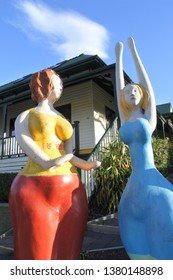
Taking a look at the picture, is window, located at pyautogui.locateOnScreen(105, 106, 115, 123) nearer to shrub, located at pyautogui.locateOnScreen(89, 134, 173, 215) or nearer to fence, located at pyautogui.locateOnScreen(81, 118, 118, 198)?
fence, located at pyautogui.locateOnScreen(81, 118, 118, 198)

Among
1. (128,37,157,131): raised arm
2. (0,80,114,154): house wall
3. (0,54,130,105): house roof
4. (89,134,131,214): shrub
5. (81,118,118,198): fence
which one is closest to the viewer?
(128,37,157,131): raised arm

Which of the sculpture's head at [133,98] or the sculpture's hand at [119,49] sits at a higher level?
the sculpture's hand at [119,49]

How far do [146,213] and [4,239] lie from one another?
13.6 ft

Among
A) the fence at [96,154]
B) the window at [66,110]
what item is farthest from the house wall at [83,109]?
the fence at [96,154]

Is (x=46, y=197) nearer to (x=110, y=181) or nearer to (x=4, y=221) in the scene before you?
(x=110, y=181)

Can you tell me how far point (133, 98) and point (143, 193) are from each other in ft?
3.06

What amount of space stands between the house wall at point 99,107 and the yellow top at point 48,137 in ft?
27.1

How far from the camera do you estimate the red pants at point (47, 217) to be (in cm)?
213

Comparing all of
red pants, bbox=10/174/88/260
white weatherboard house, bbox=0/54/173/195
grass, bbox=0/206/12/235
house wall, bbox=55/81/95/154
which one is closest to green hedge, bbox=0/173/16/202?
white weatherboard house, bbox=0/54/173/195

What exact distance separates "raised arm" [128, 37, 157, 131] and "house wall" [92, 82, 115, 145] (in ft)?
25.9

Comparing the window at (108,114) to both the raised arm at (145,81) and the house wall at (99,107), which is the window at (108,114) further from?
the raised arm at (145,81)

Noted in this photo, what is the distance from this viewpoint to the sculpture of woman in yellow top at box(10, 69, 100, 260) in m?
Result: 2.14

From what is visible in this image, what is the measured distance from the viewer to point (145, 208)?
2.16 meters

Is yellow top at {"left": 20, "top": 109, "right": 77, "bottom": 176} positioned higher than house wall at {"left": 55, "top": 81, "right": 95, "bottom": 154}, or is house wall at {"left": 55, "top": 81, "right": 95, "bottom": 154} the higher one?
house wall at {"left": 55, "top": 81, "right": 95, "bottom": 154}
